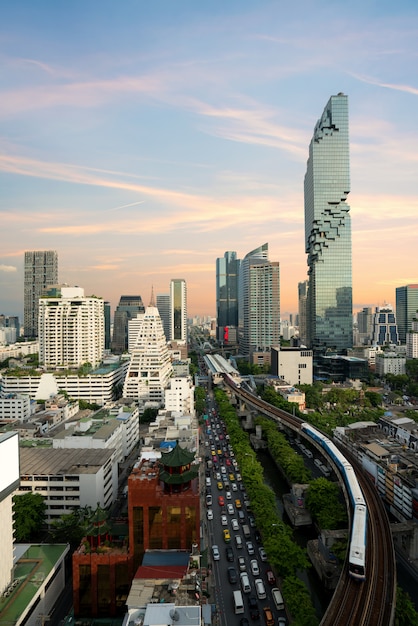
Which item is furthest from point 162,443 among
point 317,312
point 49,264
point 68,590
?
point 49,264

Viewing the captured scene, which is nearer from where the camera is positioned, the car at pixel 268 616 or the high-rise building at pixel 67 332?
the car at pixel 268 616

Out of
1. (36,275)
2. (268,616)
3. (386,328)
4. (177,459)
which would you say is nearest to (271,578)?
(268,616)

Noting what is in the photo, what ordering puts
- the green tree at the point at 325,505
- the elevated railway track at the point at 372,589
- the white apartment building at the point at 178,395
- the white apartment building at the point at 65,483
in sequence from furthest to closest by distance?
the white apartment building at the point at 178,395 → the white apartment building at the point at 65,483 → the green tree at the point at 325,505 → the elevated railway track at the point at 372,589

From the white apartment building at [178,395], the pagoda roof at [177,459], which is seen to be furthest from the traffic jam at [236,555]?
the white apartment building at [178,395]

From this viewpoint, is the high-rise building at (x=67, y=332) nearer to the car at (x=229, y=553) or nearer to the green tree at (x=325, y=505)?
the green tree at (x=325, y=505)

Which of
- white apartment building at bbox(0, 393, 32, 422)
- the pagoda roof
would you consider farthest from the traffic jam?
white apartment building at bbox(0, 393, 32, 422)

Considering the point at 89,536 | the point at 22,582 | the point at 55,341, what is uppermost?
the point at 55,341

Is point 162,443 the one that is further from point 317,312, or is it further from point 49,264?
point 49,264

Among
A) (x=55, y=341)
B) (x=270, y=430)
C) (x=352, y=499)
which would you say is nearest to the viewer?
(x=352, y=499)

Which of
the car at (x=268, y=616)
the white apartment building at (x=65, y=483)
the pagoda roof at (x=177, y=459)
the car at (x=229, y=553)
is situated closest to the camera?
the car at (x=268, y=616)
